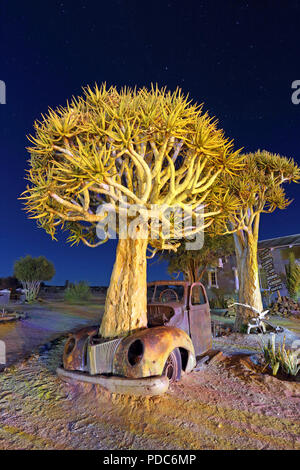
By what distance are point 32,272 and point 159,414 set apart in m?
22.7

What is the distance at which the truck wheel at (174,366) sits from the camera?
14.0 ft

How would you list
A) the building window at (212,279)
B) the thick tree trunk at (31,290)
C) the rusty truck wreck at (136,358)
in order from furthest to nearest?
the building window at (212,279)
the thick tree trunk at (31,290)
the rusty truck wreck at (136,358)

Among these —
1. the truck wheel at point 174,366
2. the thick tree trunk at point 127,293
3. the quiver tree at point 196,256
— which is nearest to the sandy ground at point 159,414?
the truck wheel at point 174,366

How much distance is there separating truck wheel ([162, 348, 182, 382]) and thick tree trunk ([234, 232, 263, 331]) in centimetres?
633

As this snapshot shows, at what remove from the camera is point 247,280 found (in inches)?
398

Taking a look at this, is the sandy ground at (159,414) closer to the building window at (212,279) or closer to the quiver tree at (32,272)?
the quiver tree at (32,272)

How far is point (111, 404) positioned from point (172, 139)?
509 cm

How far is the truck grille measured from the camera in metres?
3.94

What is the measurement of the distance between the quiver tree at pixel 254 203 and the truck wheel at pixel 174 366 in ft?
18.6


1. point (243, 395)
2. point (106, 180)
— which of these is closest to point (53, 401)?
point (243, 395)

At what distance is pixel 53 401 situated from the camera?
3.79m

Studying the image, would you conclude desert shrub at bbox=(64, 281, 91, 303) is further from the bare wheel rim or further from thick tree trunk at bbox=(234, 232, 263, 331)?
the bare wheel rim
